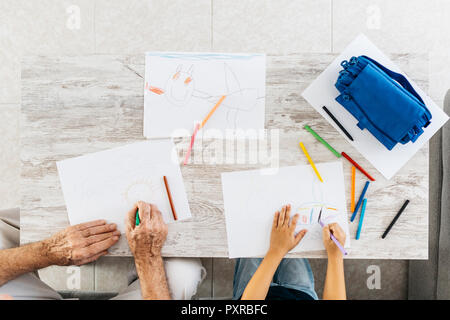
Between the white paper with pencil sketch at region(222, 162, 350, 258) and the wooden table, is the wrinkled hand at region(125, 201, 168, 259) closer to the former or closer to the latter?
the wooden table

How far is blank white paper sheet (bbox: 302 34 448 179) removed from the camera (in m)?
0.86

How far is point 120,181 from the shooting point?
2.90 feet

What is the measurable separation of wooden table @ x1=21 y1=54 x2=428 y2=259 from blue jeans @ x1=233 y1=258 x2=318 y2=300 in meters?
0.17

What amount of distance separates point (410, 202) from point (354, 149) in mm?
215

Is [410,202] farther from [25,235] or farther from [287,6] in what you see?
[25,235]

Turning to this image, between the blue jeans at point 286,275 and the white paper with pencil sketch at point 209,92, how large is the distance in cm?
46

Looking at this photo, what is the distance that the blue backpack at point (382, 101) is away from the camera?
783 mm

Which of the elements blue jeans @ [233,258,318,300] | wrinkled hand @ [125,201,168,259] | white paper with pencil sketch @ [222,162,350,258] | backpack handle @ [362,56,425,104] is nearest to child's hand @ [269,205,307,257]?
white paper with pencil sketch @ [222,162,350,258]

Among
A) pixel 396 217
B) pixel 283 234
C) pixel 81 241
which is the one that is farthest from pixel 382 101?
pixel 81 241

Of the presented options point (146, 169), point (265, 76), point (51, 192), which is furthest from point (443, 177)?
point (51, 192)

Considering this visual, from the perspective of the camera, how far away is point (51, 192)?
89cm

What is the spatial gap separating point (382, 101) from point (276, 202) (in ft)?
1.25

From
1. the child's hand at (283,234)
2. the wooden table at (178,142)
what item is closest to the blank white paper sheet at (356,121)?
the wooden table at (178,142)

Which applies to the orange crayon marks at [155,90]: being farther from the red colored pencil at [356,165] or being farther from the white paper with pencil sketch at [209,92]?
the red colored pencil at [356,165]
